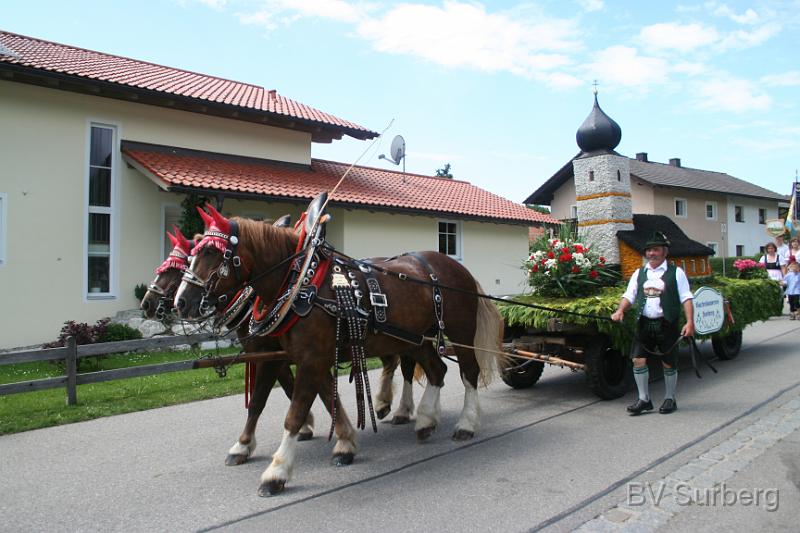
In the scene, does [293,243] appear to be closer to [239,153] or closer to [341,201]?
[341,201]

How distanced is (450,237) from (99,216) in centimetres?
1014

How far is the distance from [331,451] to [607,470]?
2.27 meters

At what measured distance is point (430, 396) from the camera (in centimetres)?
517

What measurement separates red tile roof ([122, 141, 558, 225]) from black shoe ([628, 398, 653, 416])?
935 centimetres

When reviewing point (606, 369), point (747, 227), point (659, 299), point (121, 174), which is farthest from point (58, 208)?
point (747, 227)

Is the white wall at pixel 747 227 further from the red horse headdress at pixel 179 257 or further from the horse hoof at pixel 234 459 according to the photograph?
the red horse headdress at pixel 179 257

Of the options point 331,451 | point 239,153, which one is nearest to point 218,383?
point 331,451

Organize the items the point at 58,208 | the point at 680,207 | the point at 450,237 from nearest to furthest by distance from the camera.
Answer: the point at 58,208 < the point at 450,237 < the point at 680,207

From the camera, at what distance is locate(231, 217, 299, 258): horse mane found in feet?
13.5

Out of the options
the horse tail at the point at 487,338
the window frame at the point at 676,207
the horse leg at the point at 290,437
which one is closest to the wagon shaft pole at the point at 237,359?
the horse leg at the point at 290,437

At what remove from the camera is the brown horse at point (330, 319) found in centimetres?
383

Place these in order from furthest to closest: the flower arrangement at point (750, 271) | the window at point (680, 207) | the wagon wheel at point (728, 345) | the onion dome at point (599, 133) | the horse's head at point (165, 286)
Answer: the window at point (680, 207)
the flower arrangement at point (750, 271)
the onion dome at point (599, 133)
the wagon wheel at point (728, 345)
the horse's head at point (165, 286)

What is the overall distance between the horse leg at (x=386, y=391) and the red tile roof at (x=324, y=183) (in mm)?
7468

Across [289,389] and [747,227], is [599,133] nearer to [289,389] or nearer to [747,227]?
[289,389]
